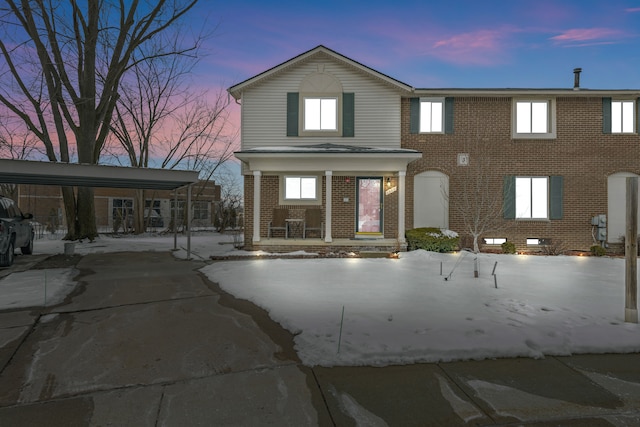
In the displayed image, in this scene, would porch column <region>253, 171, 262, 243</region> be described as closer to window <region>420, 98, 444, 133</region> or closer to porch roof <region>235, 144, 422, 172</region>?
porch roof <region>235, 144, 422, 172</region>

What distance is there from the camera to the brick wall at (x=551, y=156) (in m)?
13.5

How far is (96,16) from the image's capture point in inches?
577

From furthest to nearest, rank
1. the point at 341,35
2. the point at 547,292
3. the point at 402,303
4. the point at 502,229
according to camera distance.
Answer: the point at 341,35 → the point at 502,229 → the point at 547,292 → the point at 402,303

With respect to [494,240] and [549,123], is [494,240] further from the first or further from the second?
[549,123]

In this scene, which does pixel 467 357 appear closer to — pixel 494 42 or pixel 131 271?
pixel 131 271

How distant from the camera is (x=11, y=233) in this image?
9570mm

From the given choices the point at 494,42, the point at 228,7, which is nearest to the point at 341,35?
the point at 228,7

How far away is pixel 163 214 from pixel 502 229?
33622mm

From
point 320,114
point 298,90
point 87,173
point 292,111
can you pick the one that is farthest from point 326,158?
point 87,173

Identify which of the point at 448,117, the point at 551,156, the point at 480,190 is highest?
the point at 448,117

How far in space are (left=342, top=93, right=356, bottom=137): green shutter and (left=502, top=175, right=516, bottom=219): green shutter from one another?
5828 millimetres

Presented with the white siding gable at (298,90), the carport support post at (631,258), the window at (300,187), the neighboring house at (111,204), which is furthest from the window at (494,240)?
the neighboring house at (111,204)

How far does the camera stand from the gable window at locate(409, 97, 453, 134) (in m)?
13.8

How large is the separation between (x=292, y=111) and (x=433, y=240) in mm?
6816
